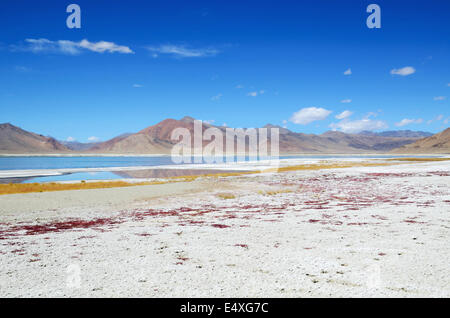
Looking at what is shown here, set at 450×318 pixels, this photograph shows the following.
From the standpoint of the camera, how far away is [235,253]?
334 inches

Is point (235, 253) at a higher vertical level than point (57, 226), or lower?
higher

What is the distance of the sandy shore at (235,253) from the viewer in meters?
6.23

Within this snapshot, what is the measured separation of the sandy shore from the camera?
20.4ft

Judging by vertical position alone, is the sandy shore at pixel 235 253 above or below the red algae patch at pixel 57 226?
above

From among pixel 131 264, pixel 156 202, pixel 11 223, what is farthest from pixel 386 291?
pixel 156 202

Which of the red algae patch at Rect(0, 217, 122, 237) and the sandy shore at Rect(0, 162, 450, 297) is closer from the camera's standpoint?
the sandy shore at Rect(0, 162, 450, 297)

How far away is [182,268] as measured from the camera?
7.34 metres

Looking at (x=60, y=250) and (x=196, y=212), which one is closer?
(x=60, y=250)

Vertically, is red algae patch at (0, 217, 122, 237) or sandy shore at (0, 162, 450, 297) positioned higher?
sandy shore at (0, 162, 450, 297)

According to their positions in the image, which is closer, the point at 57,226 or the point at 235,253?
the point at 235,253

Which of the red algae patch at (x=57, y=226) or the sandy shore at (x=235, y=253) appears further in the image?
the red algae patch at (x=57, y=226)

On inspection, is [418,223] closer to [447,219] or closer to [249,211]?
[447,219]
